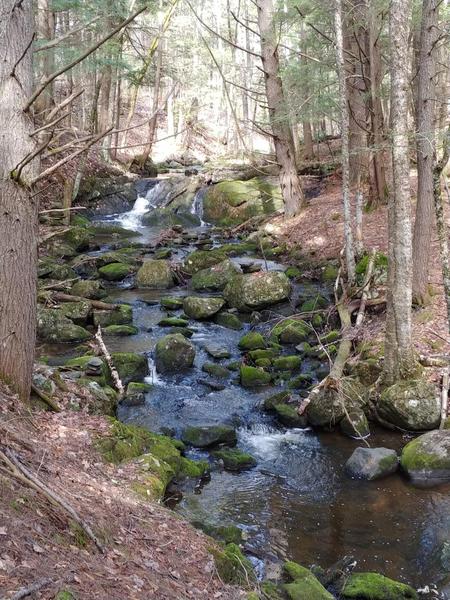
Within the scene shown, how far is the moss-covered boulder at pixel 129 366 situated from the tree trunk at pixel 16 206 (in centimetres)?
468

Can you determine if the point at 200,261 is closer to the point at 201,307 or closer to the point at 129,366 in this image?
the point at 201,307

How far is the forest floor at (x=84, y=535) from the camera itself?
140 inches

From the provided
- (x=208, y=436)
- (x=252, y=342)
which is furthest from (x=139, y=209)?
(x=208, y=436)

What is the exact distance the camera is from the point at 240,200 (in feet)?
79.7

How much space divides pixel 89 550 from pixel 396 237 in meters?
7.01

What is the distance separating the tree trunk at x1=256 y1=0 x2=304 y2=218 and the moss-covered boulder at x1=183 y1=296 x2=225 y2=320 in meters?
7.71

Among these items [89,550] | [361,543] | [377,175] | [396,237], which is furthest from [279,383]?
[377,175]

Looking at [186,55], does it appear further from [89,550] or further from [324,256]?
[89,550]

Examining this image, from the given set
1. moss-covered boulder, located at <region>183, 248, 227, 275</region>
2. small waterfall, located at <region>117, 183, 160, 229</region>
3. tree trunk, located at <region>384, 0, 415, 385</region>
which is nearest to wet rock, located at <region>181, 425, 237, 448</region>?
tree trunk, located at <region>384, 0, 415, 385</region>

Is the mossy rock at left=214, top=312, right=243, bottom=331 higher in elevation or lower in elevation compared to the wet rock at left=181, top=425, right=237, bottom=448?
higher

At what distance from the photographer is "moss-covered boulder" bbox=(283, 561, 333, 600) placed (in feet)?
16.8

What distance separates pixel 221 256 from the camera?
58.9ft

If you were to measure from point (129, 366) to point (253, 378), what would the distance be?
243 centimetres

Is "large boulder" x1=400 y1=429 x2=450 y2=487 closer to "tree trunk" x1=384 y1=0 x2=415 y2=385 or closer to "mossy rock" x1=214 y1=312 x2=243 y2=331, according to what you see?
"tree trunk" x1=384 y1=0 x2=415 y2=385
